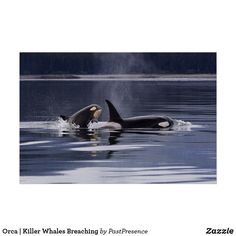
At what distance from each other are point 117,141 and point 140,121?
285 cm

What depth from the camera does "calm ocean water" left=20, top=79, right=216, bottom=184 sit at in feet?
66.9

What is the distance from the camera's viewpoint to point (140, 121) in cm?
2627

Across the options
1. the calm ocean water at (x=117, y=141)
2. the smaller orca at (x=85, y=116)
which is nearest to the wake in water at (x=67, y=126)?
the calm ocean water at (x=117, y=141)

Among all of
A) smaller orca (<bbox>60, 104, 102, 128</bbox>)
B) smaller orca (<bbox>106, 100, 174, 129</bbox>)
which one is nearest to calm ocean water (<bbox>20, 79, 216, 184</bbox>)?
smaller orca (<bbox>106, 100, 174, 129</bbox>)

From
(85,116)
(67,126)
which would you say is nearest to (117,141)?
(67,126)

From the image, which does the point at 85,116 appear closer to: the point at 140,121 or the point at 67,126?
the point at 67,126

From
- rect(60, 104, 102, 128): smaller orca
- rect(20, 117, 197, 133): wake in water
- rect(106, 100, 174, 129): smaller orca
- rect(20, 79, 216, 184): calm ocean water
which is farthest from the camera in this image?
rect(60, 104, 102, 128): smaller orca

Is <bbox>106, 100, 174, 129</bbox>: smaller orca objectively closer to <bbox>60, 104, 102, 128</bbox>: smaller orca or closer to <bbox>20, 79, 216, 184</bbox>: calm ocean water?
<bbox>20, 79, 216, 184</bbox>: calm ocean water

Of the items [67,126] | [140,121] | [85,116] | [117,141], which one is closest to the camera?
[117,141]

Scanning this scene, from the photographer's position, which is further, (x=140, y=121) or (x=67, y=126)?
(x=140, y=121)

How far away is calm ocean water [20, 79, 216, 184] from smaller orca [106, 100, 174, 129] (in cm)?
31

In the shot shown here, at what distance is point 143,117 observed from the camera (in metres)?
26.5
